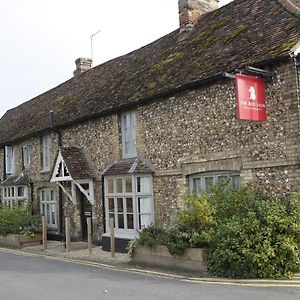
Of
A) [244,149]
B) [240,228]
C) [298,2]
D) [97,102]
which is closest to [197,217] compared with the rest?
[240,228]

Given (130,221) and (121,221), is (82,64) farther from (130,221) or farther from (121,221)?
(130,221)

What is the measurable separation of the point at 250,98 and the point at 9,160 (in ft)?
56.9

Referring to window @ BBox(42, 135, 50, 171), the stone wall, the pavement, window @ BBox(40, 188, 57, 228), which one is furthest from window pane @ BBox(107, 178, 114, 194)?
window @ BBox(42, 135, 50, 171)

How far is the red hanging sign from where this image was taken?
10.7 metres

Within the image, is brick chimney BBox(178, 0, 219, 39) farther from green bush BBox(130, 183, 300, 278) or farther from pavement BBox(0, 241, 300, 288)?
pavement BBox(0, 241, 300, 288)

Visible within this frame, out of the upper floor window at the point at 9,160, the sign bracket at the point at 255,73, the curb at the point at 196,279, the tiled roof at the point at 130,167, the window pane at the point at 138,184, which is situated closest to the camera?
the curb at the point at 196,279

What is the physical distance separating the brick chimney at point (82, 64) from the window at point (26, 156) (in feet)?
17.8

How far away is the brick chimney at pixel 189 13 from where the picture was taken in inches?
677

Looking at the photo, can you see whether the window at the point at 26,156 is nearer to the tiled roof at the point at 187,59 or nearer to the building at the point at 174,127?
the tiled roof at the point at 187,59

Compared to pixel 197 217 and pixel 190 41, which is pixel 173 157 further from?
pixel 190 41

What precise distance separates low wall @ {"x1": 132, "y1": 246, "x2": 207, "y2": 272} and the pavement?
126mm

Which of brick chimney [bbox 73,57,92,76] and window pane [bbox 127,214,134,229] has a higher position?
brick chimney [bbox 73,57,92,76]

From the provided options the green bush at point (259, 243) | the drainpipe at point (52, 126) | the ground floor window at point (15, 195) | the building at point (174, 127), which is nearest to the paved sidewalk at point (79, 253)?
the building at point (174, 127)

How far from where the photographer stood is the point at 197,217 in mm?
11094
